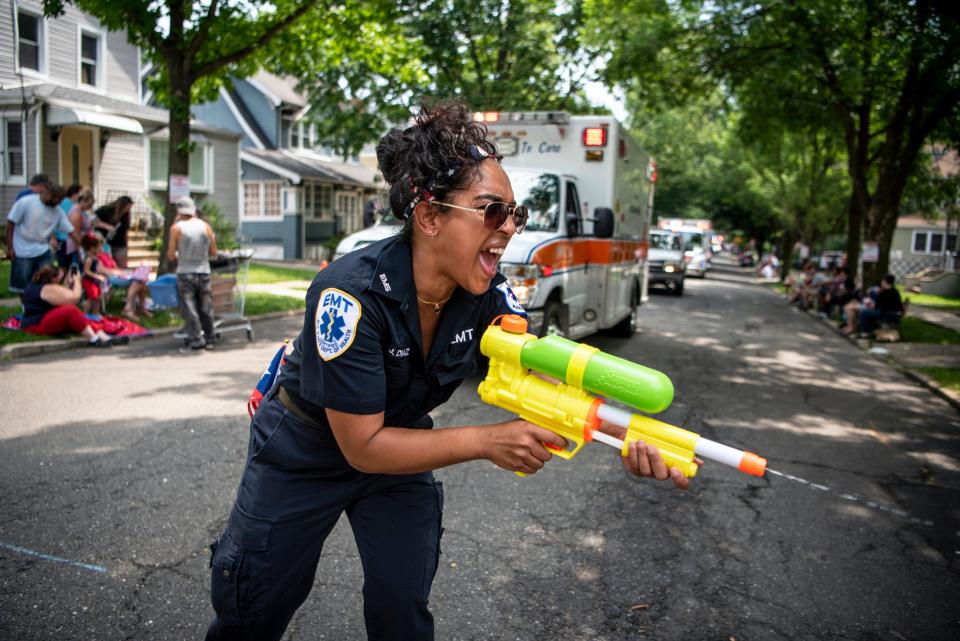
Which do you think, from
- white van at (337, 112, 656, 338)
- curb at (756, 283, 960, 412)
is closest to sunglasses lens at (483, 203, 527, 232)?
white van at (337, 112, 656, 338)

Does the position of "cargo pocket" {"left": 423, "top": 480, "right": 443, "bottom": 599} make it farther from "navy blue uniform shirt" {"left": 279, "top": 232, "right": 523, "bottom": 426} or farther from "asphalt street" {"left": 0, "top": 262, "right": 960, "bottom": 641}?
"asphalt street" {"left": 0, "top": 262, "right": 960, "bottom": 641}

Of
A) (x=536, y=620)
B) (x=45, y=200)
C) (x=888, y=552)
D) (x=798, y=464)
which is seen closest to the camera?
(x=536, y=620)

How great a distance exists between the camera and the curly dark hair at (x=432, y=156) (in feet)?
6.57

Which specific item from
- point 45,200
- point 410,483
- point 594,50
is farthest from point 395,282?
point 594,50

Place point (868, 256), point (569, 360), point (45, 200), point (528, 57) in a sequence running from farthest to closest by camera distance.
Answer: point (528, 57) → point (868, 256) → point (45, 200) → point (569, 360)

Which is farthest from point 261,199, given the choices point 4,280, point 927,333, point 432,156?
point 432,156

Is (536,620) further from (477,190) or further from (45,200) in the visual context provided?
(45,200)

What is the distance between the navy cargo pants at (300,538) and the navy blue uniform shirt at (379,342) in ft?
0.44

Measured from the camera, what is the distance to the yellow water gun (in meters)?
1.80

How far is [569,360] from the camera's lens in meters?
1.89

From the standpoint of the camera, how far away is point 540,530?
427 cm

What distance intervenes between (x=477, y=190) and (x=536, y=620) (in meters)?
2.09

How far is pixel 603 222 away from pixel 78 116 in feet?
45.1

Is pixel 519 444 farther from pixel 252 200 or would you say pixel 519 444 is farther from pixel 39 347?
pixel 252 200
